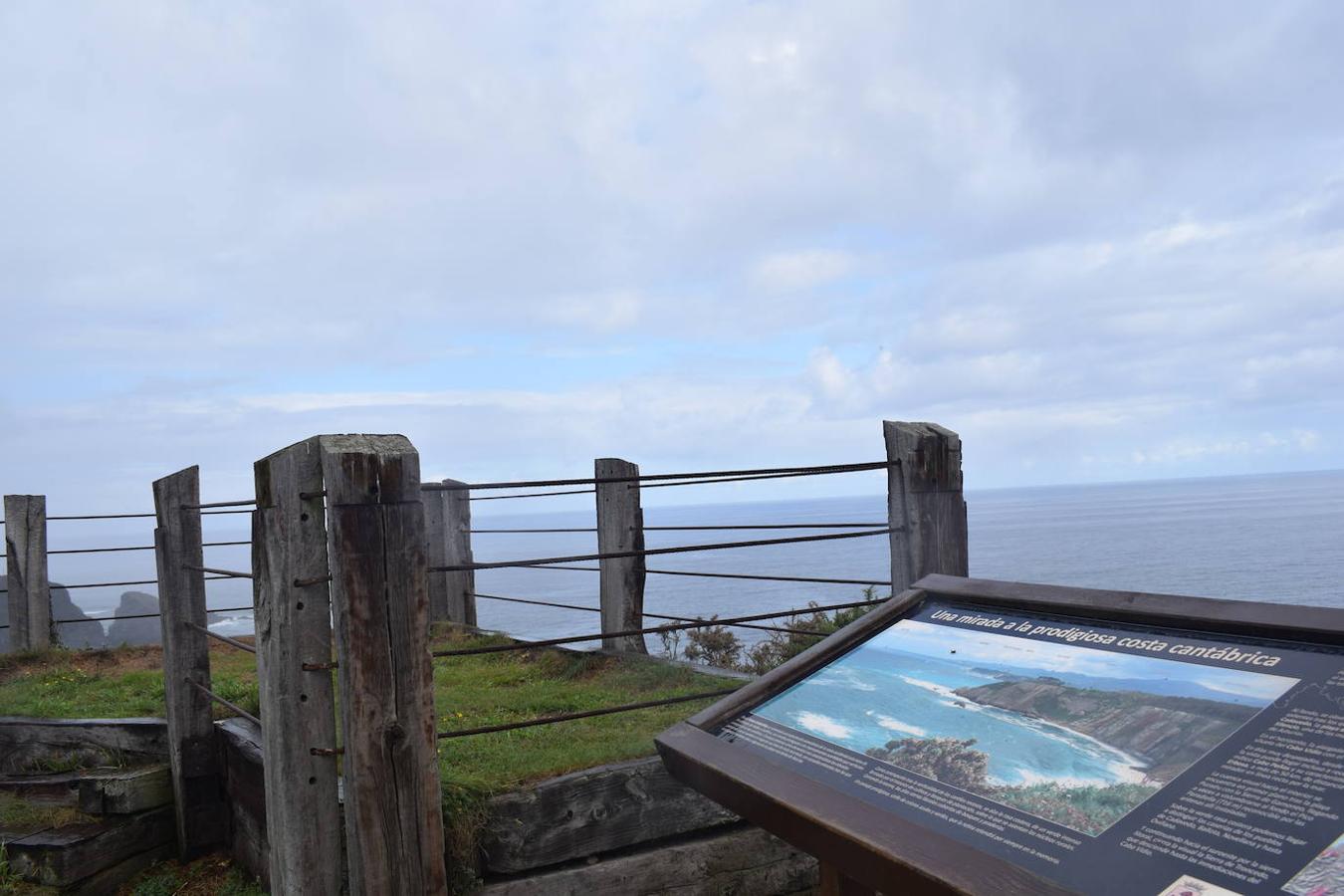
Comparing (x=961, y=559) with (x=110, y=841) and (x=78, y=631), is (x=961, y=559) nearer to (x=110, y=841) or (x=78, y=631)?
(x=110, y=841)

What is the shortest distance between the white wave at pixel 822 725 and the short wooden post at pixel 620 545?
4.27 metres

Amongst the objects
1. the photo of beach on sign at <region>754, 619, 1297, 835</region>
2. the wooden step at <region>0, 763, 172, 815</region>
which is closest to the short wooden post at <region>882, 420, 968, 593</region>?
the photo of beach on sign at <region>754, 619, 1297, 835</region>

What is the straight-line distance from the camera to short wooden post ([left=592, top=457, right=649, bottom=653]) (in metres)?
6.95

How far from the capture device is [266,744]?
12.5 feet

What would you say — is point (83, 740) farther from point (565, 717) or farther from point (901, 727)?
point (901, 727)

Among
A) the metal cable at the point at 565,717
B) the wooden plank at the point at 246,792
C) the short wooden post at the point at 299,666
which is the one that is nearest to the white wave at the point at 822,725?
the metal cable at the point at 565,717

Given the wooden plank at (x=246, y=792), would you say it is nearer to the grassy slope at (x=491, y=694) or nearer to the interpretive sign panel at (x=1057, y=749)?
the grassy slope at (x=491, y=694)

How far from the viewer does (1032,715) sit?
231cm

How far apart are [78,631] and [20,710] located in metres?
25.3

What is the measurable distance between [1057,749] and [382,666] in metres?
2.21

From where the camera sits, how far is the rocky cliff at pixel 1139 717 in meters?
2.02

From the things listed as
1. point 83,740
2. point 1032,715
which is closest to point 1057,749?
point 1032,715

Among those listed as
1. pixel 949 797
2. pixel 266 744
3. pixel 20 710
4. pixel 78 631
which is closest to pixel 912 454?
pixel 949 797

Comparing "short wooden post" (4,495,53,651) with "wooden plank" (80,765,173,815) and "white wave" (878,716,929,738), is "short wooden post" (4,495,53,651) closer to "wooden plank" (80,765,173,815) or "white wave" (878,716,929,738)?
"wooden plank" (80,765,173,815)
